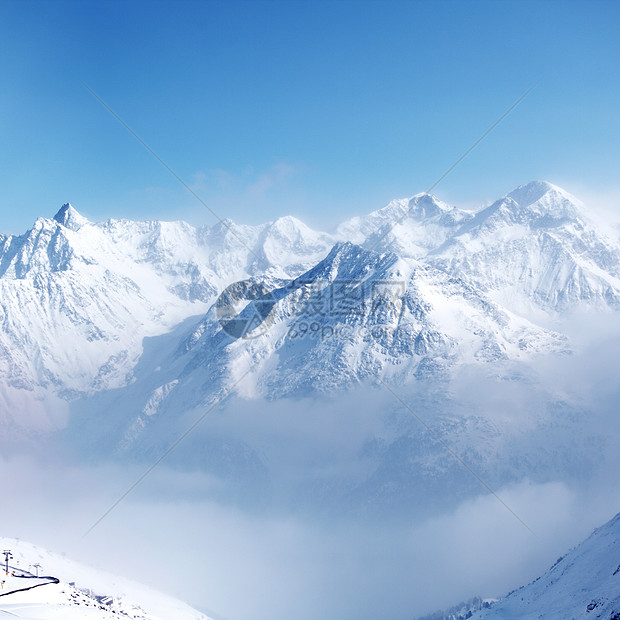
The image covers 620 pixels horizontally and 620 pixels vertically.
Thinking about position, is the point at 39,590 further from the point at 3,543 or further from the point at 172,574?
the point at 172,574

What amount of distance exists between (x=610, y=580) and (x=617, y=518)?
22.2m

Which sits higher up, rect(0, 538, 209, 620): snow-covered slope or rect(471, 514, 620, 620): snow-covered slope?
rect(0, 538, 209, 620): snow-covered slope

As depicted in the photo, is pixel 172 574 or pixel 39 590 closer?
pixel 39 590

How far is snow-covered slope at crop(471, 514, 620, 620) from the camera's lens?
71.5 metres

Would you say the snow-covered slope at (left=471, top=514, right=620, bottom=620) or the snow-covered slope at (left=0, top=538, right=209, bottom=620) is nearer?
the snow-covered slope at (left=0, top=538, right=209, bottom=620)

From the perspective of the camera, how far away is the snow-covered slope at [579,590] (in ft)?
235

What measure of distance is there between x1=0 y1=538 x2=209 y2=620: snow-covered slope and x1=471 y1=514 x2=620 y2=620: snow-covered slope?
186ft

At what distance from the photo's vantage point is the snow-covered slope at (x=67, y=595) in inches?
2652

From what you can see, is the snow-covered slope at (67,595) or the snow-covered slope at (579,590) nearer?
the snow-covered slope at (67,595)

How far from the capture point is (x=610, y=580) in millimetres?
75562

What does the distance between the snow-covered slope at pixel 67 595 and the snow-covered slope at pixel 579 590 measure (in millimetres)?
56817

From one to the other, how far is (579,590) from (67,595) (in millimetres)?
67736

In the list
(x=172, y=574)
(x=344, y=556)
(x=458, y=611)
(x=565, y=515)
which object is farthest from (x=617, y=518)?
(x=172, y=574)

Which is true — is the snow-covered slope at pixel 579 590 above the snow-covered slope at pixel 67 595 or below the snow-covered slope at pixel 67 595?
below
